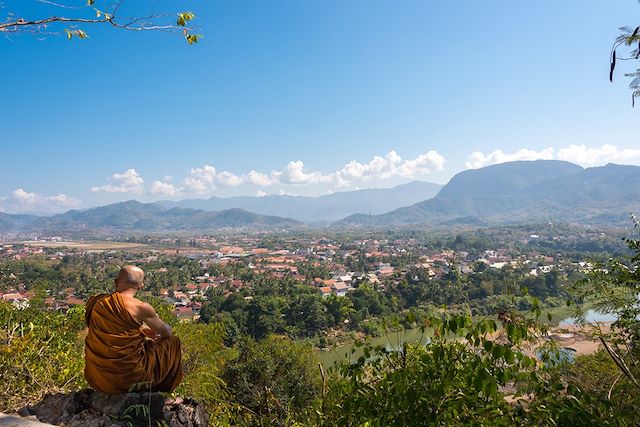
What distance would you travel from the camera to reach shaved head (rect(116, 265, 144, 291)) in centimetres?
268

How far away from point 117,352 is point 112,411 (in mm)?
394

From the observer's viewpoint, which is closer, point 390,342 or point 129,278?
point 390,342

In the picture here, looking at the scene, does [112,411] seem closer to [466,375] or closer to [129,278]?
[129,278]

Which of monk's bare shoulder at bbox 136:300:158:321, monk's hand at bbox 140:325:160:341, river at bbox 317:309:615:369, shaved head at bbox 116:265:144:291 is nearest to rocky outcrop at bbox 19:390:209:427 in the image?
monk's hand at bbox 140:325:160:341

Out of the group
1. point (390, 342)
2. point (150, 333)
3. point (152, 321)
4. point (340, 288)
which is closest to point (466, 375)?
point (390, 342)

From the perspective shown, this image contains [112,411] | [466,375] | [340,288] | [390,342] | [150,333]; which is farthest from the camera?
[340,288]

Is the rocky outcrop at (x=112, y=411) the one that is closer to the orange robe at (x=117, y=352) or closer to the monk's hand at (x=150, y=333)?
the orange robe at (x=117, y=352)

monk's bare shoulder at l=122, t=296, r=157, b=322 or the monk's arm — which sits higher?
monk's bare shoulder at l=122, t=296, r=157, b=322

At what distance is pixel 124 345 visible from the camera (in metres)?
2.57

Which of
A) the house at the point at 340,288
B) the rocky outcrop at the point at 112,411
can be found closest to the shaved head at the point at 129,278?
the rocky outcrop at the point at 112,411

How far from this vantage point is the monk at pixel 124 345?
257 centimetres

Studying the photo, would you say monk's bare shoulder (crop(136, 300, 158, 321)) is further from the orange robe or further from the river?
the river

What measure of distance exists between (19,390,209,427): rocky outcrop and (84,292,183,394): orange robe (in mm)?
83

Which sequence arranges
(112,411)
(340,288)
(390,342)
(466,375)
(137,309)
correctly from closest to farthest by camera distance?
(466,375), (390,342), (112,411), (137,309), (340,288)
